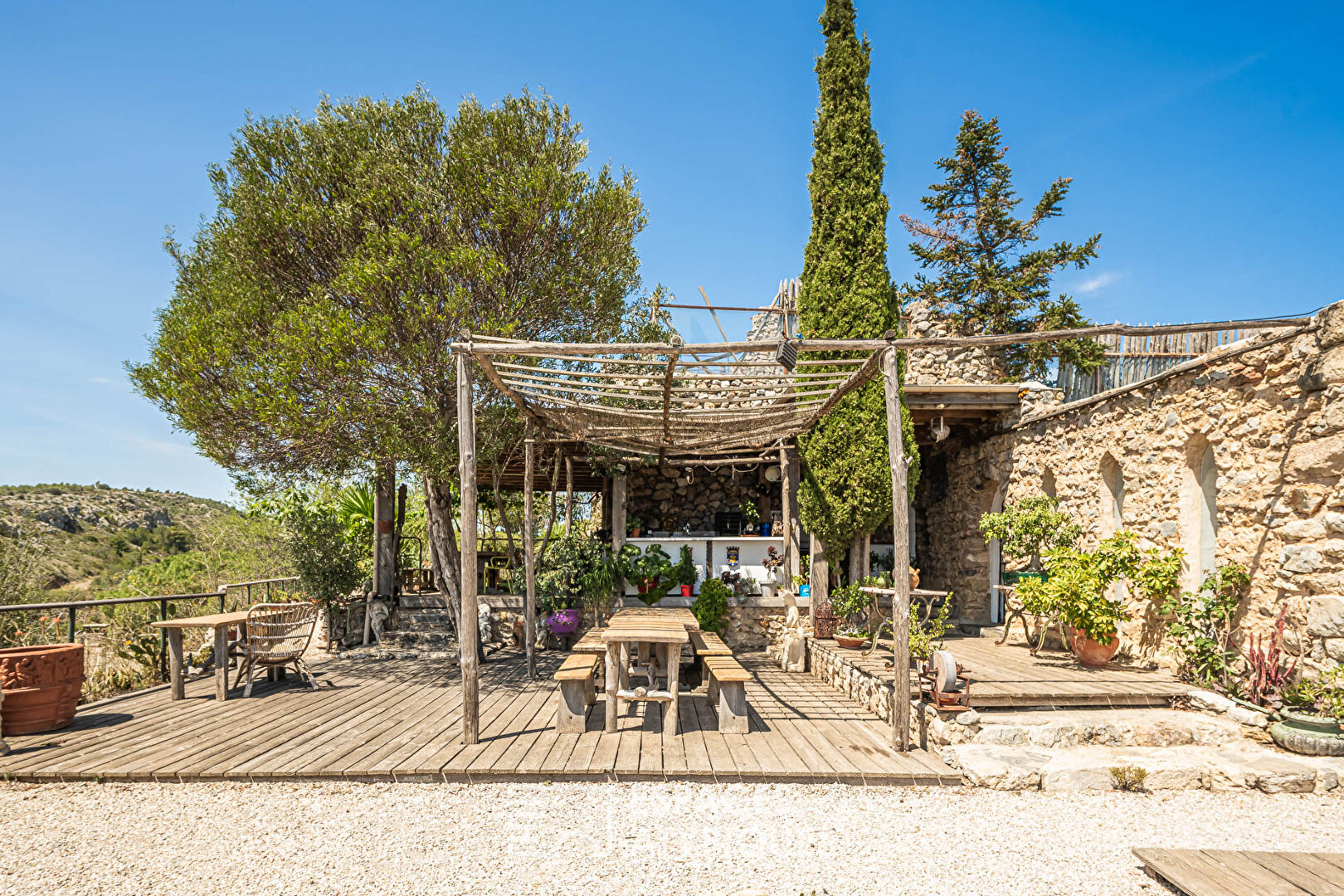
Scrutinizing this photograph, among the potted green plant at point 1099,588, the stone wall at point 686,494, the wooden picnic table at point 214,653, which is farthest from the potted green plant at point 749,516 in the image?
the wooden picnic table at point 214,653

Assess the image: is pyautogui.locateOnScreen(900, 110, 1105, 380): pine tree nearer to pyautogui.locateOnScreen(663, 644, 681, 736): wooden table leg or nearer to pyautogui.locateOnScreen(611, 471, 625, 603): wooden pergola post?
pyautogui.locateOnScreen(611, 471, 625, 603): wooden pergola post

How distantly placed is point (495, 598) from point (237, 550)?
5864mm

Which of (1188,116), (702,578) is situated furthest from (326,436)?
(1188,116)

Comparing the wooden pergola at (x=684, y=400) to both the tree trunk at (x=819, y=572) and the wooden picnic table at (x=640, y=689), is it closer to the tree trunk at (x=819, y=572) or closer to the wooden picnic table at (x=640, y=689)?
the tree trunk at (x=819, y=572)

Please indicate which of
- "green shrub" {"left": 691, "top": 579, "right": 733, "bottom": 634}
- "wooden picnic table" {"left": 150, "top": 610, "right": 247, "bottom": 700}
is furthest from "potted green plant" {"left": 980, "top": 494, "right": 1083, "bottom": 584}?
"wooden picnic table" {"left": 150, "top": 610, "right": 247, "bottom": 700}

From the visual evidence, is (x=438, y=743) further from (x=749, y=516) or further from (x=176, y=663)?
(x=749, y=516)

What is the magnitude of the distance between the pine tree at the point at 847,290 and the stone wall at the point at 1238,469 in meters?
1.86

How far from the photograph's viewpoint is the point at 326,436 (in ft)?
21.9

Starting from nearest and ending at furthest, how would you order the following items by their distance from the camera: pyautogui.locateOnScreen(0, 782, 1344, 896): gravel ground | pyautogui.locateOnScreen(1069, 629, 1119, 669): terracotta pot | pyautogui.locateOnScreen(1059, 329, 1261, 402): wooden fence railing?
pyautogui.locateOnScreen(0, 782, 1344, 896): gravel ground < pyautogui.locateOnScreen(1069, 629, 1119, 669): terracotta pot < pyautogui.locateOnScreen(1059, 329, 1261, 402): wooden fence railing

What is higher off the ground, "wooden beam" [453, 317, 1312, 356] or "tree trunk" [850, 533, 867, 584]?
"wooden beam" [453, 317, 1312, 356]

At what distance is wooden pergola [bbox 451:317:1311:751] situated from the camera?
442 cm

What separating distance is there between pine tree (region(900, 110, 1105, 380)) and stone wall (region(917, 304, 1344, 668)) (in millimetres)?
6014

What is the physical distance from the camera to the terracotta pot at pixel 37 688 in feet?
15.8

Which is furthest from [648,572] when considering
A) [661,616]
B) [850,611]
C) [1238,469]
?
[1238,469]
